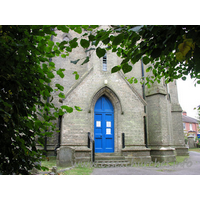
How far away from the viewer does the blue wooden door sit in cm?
1191

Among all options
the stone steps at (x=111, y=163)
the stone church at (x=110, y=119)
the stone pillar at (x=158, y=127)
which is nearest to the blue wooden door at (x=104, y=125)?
the stone church at (x=110, y=119)

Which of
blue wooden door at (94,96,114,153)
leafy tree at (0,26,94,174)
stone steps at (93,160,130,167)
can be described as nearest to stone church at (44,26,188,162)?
blue wooden door at (94,96,114,153)

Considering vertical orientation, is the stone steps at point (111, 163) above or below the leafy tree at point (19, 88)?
below

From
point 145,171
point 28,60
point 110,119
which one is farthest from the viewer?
point 110,119

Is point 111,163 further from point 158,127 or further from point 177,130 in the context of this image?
point 177,130

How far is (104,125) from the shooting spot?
40.3 ft

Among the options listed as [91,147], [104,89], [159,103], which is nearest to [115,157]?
[91,147]

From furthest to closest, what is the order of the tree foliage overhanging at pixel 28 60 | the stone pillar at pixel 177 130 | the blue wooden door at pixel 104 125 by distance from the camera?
the stone pillar at pixel 177 130 → the blue wooden door at pixel 104 125 → the tree foliage overhanging at pixel 28 60

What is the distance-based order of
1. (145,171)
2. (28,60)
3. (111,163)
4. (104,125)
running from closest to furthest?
(28,60) < (145,171) < (111,163) < (104,125)

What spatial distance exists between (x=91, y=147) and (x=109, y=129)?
2008 millimetres

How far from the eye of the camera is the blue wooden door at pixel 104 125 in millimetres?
11914

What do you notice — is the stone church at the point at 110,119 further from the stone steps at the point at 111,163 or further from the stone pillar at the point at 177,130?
the stone pillar at the point at 177,130

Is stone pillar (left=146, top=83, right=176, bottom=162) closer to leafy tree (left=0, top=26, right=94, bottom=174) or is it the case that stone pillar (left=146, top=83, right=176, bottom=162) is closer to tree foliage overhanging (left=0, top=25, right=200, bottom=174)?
tree foliage overhanging (left=0, top=25, right=200, bottom=174)

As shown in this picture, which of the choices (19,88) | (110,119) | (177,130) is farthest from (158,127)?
(19,88)
